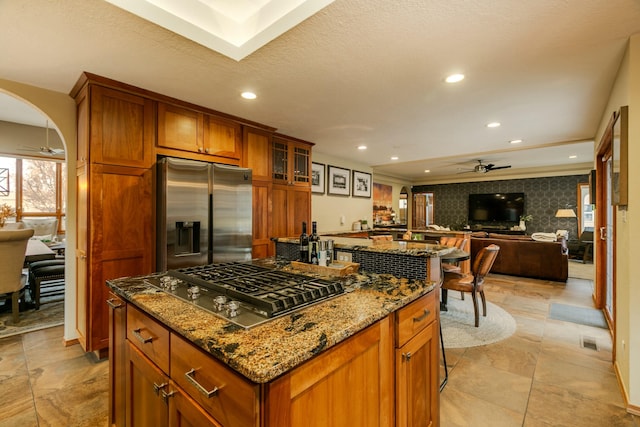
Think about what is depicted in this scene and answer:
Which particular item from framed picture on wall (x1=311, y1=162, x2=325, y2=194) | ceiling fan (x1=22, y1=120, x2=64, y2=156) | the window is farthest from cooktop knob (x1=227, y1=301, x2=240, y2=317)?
the window

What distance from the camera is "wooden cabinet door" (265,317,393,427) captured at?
0.79 m

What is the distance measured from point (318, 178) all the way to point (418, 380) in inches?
175

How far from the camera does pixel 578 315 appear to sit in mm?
3600

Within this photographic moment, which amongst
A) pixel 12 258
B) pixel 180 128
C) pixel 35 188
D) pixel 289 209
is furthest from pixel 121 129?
pixel 35 188

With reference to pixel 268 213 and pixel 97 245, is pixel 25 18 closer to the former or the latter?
pixel 97 245

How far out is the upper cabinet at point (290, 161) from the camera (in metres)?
4.16

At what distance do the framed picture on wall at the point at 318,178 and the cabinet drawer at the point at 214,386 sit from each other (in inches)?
180

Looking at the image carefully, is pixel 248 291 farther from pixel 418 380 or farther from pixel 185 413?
pixel 418 380

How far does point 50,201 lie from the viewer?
5.71 metres

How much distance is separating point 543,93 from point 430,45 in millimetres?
1625

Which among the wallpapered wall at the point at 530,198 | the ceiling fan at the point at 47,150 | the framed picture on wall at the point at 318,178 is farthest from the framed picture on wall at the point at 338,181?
the wallpapered wall at the point at 530,198

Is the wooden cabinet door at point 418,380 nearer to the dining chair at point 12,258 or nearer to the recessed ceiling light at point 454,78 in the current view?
the recessed ceiling light at point 454,78

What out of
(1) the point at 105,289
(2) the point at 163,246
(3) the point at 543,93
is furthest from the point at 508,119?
(1) the point at 105,289

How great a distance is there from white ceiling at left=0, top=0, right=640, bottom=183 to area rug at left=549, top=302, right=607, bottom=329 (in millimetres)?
2379
